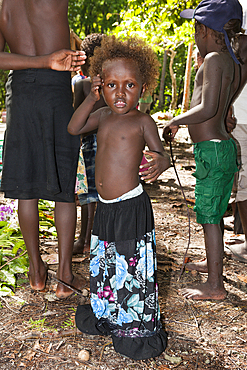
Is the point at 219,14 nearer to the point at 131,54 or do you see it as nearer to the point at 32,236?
the point at 131,54

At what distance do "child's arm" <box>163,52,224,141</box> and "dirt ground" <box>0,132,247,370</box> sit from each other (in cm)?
121

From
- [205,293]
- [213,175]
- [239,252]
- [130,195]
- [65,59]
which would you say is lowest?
[239,252]

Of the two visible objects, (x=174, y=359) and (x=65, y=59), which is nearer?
(x=174, y=359)

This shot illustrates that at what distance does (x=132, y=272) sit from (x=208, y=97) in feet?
4.19

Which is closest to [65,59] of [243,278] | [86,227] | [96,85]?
[96,85]

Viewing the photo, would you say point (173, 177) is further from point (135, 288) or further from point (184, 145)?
point (135, 288)

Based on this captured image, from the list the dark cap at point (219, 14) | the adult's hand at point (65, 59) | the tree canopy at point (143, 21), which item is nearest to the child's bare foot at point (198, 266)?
the dark cap at point (219, 14)

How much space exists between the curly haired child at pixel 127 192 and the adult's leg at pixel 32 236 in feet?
1.99

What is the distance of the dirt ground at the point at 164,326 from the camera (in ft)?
6.18

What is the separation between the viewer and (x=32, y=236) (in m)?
2.44

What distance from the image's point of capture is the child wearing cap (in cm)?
234

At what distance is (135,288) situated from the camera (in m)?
1.95

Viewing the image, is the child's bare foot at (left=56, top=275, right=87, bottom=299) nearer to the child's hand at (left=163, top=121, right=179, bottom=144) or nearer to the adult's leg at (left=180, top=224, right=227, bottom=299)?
the adult's leg at (left=180, top=224, right=227, bottom=299)

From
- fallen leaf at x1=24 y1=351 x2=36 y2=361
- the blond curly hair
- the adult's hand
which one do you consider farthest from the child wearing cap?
fallen leaf at x1=24 y1=351 x2=36 y2=361
